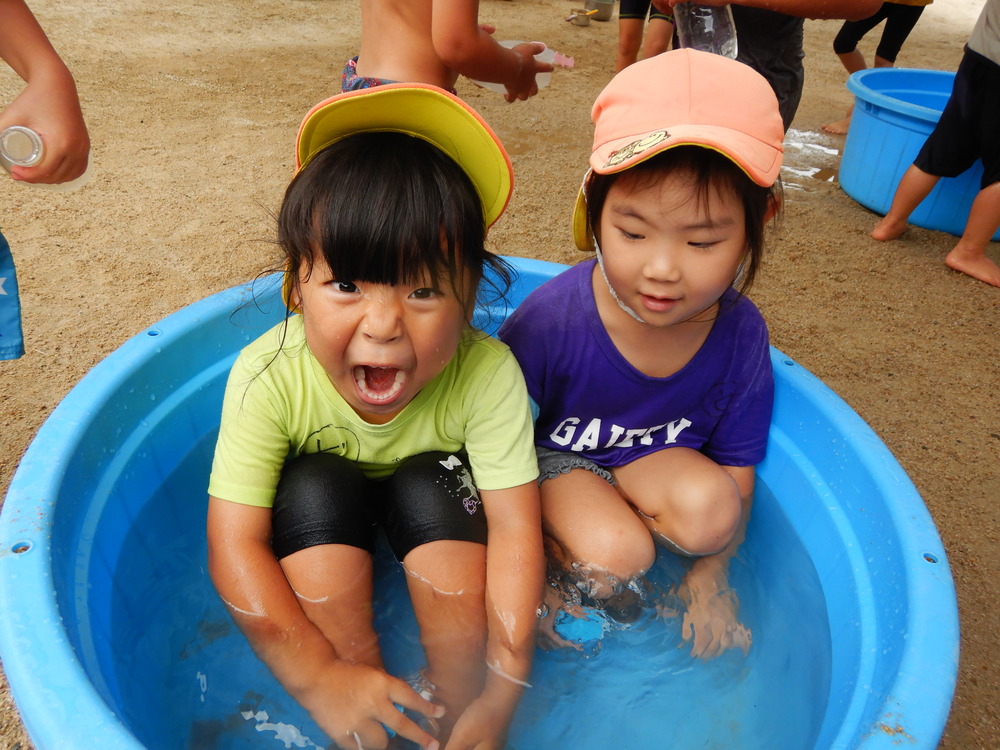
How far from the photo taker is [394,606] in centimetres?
123

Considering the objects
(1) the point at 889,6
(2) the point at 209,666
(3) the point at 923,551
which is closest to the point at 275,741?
(2) the point at 209,666

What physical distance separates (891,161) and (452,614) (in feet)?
8.09

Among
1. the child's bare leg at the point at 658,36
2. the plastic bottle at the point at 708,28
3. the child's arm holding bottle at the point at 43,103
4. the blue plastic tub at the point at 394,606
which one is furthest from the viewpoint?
the child's bare leg at the point at 658,36

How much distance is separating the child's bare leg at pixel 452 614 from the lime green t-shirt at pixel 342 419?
0.12 m

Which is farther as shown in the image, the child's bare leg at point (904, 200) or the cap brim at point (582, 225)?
the child's bare leg at point (904, 200)

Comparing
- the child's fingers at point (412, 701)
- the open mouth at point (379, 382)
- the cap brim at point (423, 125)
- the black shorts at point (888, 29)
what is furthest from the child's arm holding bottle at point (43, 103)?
the black shorts at point (888, 29)

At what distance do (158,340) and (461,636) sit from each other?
0.73 metres

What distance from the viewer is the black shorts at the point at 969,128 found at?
7.59ft

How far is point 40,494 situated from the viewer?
100cm

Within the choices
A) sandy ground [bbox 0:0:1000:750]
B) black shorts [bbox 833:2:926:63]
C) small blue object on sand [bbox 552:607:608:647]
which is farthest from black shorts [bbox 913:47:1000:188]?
small blue object on sand [bbox 552:607:608:647]

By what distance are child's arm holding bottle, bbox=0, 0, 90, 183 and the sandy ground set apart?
663 mm

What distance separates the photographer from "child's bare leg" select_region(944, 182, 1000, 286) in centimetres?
239

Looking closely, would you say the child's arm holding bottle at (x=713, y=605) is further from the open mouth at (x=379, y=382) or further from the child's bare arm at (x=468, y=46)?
the child's bare arm at (x=468, y=46)

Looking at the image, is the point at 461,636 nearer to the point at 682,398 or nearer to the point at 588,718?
the point at 588,718
